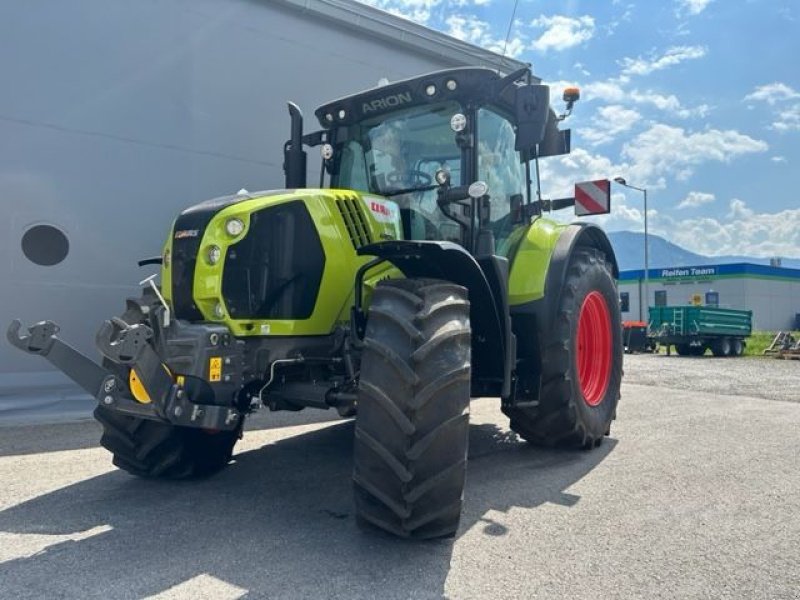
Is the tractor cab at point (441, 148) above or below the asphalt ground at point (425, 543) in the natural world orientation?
above

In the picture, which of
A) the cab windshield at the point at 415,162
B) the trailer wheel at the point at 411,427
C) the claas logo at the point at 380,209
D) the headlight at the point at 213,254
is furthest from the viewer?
the cab windshield at the point at 415,162

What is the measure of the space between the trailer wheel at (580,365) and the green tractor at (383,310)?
0.07ft

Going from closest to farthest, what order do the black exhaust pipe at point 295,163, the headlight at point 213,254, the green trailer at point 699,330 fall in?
the headlight at point 213,254, the black exhaust pipe at point 295,163, the green trailer at point 699,330

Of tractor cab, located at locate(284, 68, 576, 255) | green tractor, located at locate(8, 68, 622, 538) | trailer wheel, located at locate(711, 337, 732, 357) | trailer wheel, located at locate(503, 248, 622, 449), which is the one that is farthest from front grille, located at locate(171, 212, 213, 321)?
trailer wheel, located at locate(711, 337, 732, 357)

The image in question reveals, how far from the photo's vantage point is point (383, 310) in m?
3.08

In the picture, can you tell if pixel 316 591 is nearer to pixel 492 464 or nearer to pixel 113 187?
pixel 492 464

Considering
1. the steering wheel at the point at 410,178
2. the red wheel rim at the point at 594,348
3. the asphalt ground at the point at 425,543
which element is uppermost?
the steering wheel at the point at 410,178

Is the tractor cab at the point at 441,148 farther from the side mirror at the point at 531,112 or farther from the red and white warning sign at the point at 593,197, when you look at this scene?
the red and white warning sign at the point at 593,197

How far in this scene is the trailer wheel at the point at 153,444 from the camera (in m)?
3.89

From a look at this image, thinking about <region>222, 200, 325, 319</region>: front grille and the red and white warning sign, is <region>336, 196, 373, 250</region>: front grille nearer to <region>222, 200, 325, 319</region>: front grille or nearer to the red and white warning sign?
<region>222, 200, 325, 319</region>: front grille

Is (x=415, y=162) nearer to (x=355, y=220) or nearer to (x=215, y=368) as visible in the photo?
(x=355, y=220)

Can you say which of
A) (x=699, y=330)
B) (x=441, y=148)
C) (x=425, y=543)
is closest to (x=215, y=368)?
(x=425, y=543)

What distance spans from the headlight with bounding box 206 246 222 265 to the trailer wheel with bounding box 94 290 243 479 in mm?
527

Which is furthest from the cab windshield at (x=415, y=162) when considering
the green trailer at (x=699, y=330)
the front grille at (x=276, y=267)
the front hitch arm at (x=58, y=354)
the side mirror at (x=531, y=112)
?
the green trailer at (x=699, y=330)
